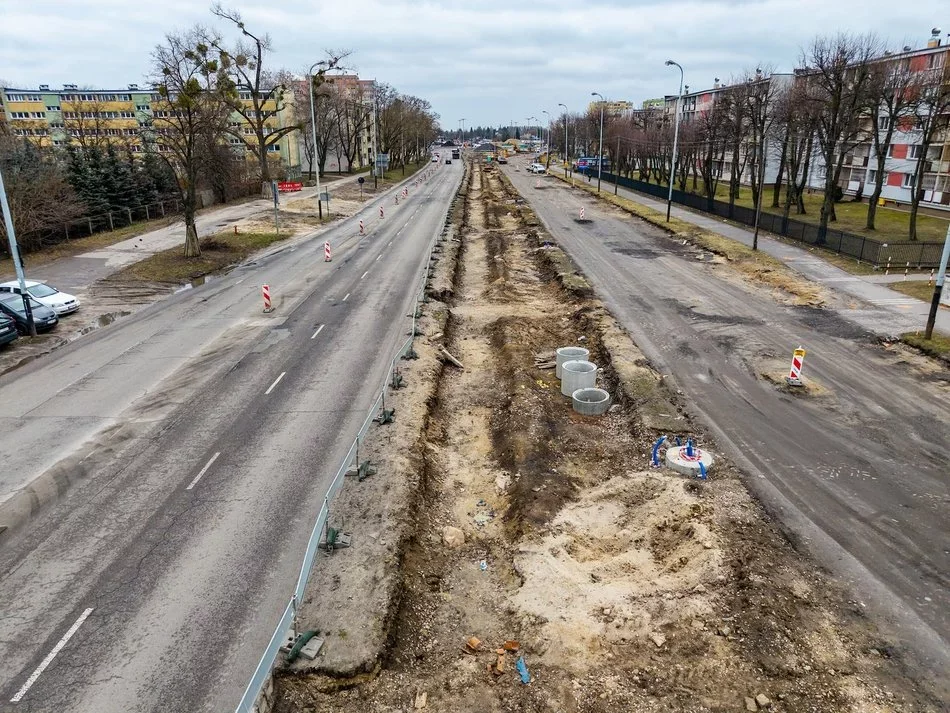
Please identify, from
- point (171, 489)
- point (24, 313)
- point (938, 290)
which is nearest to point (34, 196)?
point (24, 313)

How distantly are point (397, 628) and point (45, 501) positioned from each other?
7747mm

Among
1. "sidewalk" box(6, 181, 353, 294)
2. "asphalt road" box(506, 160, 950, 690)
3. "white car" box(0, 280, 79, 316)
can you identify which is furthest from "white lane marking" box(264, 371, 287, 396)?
"sidewalk" box(6, 181, 353, 294)

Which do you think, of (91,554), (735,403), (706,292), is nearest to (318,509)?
(91,554)

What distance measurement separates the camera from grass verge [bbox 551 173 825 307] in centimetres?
2708

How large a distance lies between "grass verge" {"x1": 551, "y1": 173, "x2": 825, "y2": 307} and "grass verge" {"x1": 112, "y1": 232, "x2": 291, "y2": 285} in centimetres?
2737

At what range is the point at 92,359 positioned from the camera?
19.8 metres

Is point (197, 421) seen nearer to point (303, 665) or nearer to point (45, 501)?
point (45, 501)

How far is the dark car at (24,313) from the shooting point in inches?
859

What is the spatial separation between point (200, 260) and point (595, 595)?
3149 cm

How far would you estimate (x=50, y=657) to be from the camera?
8250mm

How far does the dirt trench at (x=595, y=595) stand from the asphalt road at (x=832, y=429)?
29.9 inches

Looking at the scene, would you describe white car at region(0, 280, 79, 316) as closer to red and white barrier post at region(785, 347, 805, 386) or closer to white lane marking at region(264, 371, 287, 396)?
white lane marking at region(264, 371, 287, 396)

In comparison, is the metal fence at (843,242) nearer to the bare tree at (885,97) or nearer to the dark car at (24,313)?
the bare tree at (885,97)

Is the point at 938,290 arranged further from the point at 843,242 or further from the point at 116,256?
the point at 116,256
